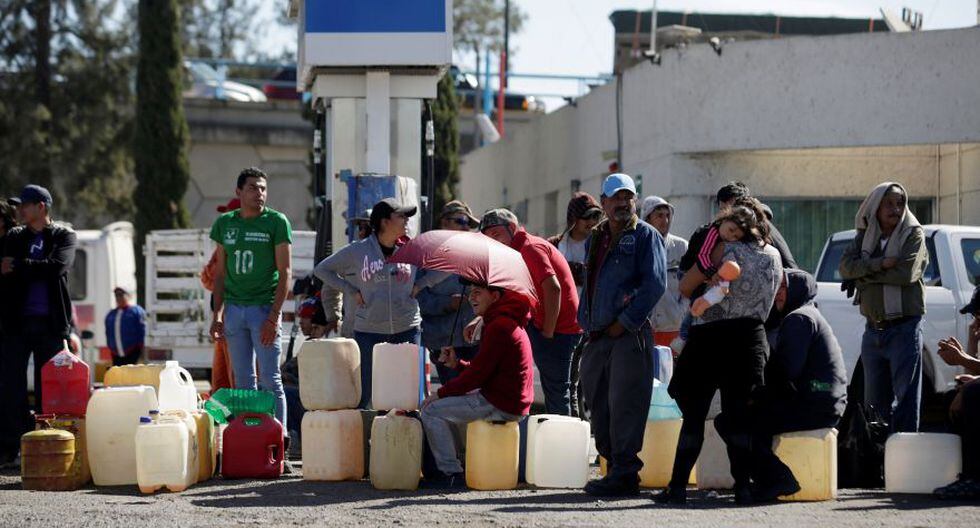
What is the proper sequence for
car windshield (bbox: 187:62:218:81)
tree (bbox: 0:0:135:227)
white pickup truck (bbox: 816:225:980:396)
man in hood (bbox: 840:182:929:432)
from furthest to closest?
car windshield (bbox: 187:62:218:81)
tree (bbox: 0:0:135:227)
white pickup truck (bbox: 816:225:980:396)
man in hood (bbox: 840:182:929:432)

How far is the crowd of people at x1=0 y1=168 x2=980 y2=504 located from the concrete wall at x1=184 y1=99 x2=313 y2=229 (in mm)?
29917

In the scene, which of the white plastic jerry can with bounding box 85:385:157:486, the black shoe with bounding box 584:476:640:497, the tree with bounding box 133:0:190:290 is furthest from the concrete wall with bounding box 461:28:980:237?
the tree with bounding box 133:0:190:290

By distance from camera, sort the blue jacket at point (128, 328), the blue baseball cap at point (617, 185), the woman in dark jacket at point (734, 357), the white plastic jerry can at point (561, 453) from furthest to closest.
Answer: the blue jacket at point (128, 328), the white plastic jerry can at point (561, 453), the blue baseball cap at point (617, 185), the woman in dark jacket at point (734, 357)

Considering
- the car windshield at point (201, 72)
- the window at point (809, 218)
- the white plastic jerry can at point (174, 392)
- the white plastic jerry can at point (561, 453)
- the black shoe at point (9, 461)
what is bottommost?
the black shoe at point (9, 461)

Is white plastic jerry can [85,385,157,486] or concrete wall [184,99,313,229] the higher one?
concrete wall [184,99,313,229]

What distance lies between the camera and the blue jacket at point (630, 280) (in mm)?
10508

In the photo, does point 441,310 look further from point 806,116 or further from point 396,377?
point 806,116

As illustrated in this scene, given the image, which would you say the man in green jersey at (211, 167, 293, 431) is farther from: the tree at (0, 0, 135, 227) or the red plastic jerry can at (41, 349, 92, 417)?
the tree at (0, 0, 135, 227)

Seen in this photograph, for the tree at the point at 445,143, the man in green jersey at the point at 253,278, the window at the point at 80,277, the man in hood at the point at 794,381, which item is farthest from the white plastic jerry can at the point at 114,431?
the tree at the point at 445,143

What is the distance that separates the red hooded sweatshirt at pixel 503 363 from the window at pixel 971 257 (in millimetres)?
5785

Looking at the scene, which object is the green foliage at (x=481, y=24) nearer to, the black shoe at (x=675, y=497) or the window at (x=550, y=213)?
the window at (x=550, y=213)

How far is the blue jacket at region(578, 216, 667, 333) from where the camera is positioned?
10.5 meters

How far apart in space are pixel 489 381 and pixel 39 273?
12.5 feet

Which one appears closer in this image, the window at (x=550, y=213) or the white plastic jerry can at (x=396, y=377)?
the white plastic jerry can at (x=396, y=377)
